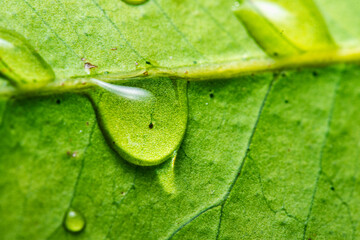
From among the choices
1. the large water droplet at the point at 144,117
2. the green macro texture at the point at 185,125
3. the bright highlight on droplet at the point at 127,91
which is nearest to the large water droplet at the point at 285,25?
the green macro texture at the point at 185,125

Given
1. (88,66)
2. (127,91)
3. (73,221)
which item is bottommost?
(73,221)

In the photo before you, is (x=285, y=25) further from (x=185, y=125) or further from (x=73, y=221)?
(x=73, y=221)

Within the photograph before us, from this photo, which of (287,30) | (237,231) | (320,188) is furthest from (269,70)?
(237,231)

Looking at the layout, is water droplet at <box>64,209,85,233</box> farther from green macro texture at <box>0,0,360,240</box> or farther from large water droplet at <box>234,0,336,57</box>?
large water droplet at <box>234,0,336,57</box>

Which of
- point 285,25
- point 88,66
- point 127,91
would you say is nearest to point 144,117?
point 127,91

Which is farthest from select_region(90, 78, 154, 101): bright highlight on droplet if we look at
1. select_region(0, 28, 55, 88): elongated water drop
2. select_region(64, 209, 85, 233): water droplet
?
select_region(64, 209, 85, 233): water droplet

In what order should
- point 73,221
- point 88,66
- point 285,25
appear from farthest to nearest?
point 285,25
point 88,66
point 73,221
